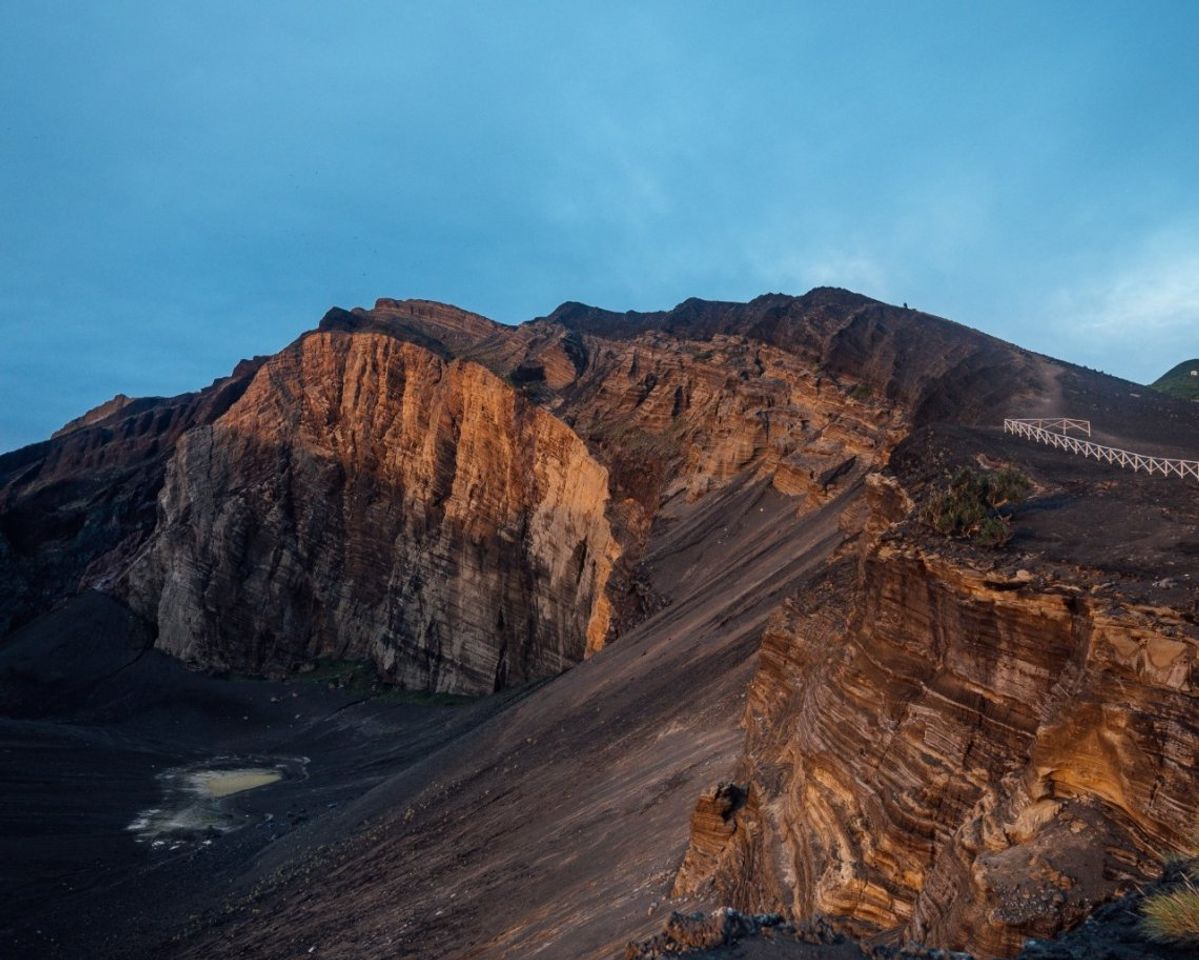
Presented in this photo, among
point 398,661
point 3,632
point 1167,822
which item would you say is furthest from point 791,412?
point 3,632

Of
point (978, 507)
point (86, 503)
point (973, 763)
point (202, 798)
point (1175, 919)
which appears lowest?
point (202, 798)

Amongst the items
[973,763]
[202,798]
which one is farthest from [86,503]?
[973,763]

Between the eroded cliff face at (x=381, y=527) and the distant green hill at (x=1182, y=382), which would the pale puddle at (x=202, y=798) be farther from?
the distant green hill at (x=1182, y=382)

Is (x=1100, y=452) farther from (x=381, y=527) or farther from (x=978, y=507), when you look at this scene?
(x=381, y=527)

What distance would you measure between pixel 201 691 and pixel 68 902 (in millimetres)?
36569

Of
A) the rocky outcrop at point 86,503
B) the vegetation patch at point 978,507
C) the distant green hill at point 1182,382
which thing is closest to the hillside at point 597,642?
the vegetation patch at point 978,507

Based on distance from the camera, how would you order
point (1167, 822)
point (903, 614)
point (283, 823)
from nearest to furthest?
1. point (1167, 822)
2. point (903, 614)
3. point (283, 823)

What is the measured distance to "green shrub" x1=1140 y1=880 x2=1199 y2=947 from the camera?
436 centimetres

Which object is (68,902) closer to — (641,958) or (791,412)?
(641,958)

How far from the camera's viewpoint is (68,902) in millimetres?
27562

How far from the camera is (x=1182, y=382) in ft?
182

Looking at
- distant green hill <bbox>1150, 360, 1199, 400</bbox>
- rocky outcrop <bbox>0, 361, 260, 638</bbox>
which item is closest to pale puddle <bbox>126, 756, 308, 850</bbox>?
rocky outcrop <bbox>0, 361, 260, 638</bbox>

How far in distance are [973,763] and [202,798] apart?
39.8 metres

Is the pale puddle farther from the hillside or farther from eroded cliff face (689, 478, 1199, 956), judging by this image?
eroded cliff face (689, 478, 1199, 956)
